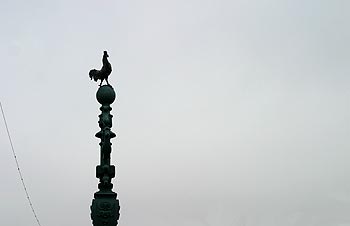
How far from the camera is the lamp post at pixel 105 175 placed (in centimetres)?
966

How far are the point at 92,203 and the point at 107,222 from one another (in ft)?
1.51

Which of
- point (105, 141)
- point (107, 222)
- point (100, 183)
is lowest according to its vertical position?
point (107, 222)

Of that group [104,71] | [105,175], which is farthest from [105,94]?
[105,175]

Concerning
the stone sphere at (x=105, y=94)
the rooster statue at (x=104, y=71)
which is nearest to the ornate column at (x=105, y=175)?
the stone sphere at (x=105, y=94)

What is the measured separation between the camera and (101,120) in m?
10.2

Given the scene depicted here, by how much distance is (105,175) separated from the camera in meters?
9.98

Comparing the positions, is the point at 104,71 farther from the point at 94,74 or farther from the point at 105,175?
the point at 105,175

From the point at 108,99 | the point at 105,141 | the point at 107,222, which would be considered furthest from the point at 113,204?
the point at 108,99

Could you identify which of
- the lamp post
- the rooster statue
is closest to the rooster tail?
the rooster statue

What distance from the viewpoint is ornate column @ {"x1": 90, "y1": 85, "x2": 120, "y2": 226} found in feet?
31.7

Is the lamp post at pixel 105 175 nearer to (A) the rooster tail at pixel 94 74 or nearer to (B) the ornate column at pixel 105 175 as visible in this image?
(B) the ornate column at pixel 105 175

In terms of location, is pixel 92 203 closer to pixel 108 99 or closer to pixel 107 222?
pixel 107 222

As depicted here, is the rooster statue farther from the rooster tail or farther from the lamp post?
the lamp post

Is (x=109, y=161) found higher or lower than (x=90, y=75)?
lower
